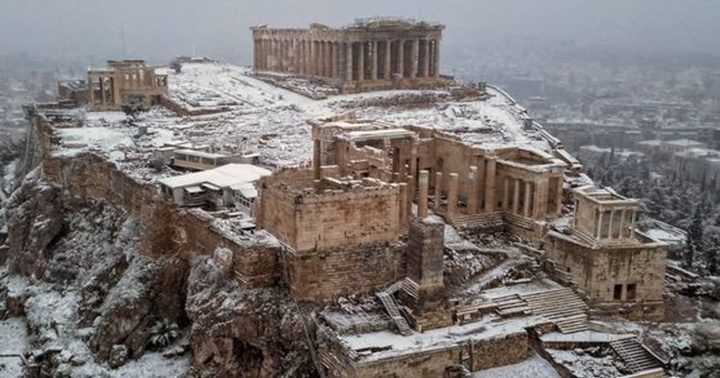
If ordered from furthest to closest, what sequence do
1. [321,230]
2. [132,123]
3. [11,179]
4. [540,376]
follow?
1. [11,179]
2. [132,123]
3. [321,230]
4. [540,376]

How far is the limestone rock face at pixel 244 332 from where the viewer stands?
29.1m

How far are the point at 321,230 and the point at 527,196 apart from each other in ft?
35.9

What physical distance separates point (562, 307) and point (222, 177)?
17079 millimetres

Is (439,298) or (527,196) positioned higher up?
(527,196)

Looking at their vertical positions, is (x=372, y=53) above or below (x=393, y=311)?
above

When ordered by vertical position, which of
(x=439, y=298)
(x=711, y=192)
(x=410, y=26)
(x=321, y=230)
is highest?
(x=410, y=26)

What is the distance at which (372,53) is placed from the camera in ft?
233

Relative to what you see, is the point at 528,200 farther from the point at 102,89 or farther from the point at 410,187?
the point at 102,89

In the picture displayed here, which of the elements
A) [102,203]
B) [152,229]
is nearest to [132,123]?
[102,203]

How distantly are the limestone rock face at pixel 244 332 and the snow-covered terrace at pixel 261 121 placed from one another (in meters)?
10.9

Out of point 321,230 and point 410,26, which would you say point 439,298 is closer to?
point 321,230

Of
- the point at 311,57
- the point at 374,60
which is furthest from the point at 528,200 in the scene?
the point at 311,57

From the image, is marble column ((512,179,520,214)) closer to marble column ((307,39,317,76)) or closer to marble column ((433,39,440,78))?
marble column ((433,39,440,78))

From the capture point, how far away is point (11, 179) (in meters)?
66.9
